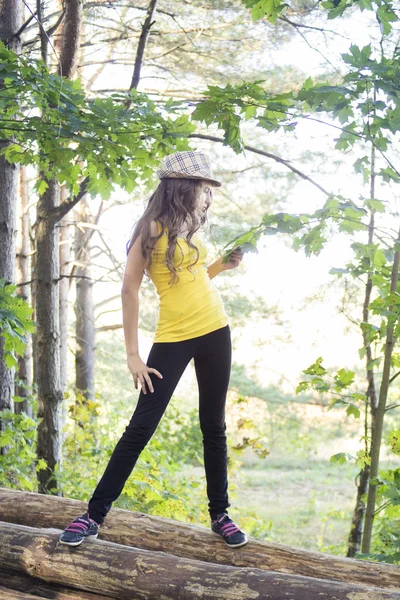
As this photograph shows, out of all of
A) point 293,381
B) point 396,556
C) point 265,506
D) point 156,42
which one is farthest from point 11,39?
point 265,506

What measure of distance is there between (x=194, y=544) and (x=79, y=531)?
547mm

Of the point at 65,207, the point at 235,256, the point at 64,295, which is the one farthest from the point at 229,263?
the point at 64,295

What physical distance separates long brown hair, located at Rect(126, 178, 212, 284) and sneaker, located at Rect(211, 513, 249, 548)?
1.13 m

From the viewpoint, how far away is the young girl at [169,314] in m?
2.79

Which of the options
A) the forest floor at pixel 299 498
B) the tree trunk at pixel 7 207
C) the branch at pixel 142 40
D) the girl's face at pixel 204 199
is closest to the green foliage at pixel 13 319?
the girl's face at pixel 204 199

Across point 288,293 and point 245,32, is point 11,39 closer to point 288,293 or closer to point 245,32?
point 245,32

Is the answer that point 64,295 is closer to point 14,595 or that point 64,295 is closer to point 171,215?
point 171,215

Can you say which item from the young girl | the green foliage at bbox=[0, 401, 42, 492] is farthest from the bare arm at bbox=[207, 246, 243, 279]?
the green foliage at bbox=[0, 401, 42, 492]

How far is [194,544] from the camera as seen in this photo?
3027 millimetres

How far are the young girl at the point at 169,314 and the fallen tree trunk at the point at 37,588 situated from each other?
206mm

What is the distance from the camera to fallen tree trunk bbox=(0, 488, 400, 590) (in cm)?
280

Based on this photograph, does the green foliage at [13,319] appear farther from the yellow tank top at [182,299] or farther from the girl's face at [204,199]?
the girl's face at [204,199]

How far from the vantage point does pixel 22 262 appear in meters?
8.61

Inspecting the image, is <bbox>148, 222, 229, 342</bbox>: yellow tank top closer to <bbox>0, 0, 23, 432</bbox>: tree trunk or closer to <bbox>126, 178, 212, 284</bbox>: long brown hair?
<bbox>126, 178, 212, 284</bbox>: long brown hair
